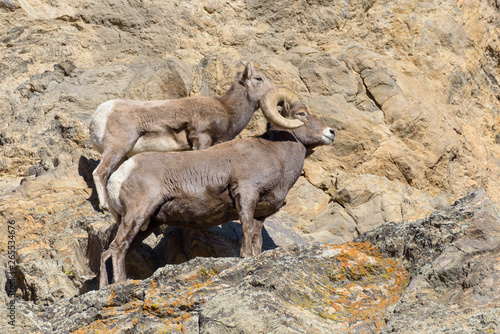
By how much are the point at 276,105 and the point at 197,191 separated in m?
2.13

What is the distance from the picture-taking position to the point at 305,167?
13.1m

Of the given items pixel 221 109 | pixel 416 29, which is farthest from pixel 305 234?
pixel 416 29

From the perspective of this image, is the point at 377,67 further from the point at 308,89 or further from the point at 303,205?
the point at 303,205

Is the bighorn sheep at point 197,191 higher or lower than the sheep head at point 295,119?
lower

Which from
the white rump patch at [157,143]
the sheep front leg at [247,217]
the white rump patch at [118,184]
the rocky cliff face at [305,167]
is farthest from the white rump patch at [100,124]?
the sheep front leg at [247,217]

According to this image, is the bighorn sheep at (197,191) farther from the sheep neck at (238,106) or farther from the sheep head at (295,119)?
the sheep neck at (238,106)

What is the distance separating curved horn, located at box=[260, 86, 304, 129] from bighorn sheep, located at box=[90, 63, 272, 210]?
A: 4.01ft

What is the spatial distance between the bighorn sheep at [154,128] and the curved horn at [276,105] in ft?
4.01

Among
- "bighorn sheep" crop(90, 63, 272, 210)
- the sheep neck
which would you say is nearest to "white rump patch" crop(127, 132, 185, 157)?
"bighorn sheep" crop(90, 63, 272, 210)

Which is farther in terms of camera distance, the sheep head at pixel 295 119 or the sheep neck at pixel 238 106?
the sheep neck at pixel 238 106

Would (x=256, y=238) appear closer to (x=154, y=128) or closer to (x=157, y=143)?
(x=157, y=143)

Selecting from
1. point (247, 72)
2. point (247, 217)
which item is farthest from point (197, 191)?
point (247, 72)

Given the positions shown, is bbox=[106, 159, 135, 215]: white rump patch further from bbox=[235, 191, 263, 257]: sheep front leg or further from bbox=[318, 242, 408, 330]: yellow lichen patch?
bbox=[318, 242, 408, 330]: yellow lichen patch

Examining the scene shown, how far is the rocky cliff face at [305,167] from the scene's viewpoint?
253 inches
